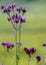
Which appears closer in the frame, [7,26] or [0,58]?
[0,58]

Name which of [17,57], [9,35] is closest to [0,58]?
[9,35]

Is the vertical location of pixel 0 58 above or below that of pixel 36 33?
below

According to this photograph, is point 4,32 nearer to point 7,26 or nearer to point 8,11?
point 7,26

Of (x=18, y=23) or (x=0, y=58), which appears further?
(x=0, y=58)

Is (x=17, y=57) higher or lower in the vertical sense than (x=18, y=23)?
lower

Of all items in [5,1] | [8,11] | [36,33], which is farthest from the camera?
[36,33]

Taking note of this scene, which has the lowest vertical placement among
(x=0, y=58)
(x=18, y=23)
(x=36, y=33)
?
(x=0, y=58)

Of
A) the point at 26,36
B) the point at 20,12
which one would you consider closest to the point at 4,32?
the point at 26,36

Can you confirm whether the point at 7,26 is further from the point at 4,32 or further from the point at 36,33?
the point at 36,33

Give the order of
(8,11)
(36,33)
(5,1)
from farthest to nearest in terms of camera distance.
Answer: (36,33)
(5,1)
(8,11)
